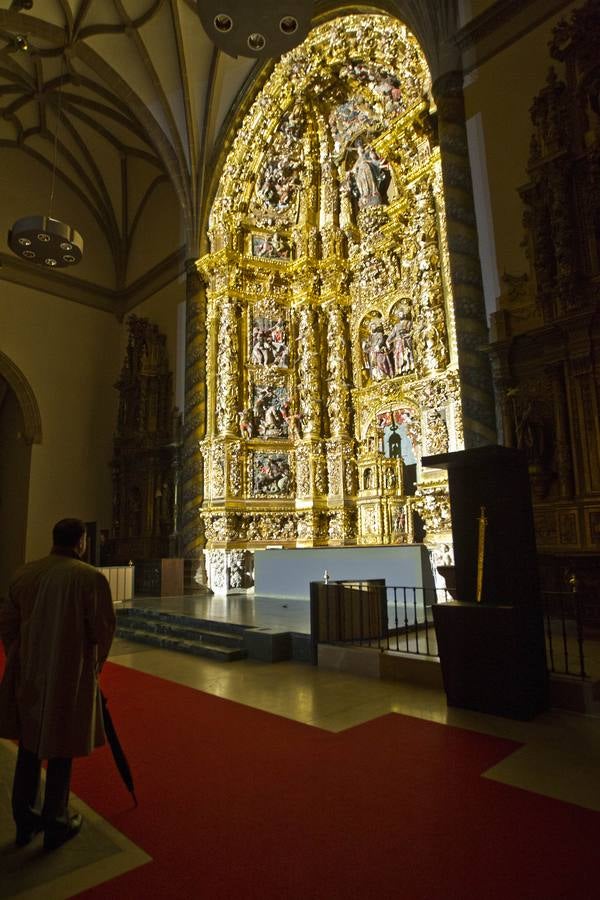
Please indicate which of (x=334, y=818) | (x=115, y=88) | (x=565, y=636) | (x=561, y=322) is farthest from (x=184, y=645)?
(x=115, y=88)

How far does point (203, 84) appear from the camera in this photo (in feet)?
48.8

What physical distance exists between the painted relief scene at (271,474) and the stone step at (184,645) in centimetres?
513

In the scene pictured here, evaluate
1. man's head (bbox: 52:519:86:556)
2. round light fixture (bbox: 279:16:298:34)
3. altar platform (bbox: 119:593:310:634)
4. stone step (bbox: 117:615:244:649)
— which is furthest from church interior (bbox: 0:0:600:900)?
man's head (bbox: 52:519:86:556)

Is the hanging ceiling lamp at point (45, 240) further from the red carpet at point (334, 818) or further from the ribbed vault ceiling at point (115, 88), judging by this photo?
the red carpet at point (334, 818)

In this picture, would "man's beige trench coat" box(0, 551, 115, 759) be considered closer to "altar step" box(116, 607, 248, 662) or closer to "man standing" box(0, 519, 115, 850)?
"man standing" box(0, 519, 115, 850)

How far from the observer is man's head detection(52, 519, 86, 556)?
9.28ft

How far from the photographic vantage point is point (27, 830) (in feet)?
8.77

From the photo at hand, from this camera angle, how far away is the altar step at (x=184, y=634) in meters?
7.21

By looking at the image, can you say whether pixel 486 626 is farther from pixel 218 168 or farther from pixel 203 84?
pixel 203 84

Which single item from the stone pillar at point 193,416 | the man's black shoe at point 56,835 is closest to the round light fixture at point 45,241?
the stone pillar at point 193,416

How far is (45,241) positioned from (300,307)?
6.05 m

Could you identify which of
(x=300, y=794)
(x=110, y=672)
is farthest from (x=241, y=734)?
(x=110, y=672)

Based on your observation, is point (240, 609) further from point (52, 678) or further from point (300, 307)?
point (300, 307)

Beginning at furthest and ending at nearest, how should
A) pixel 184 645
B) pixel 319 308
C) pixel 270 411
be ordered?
pixel 319 308, pixel 270 411, pixel 184 645
